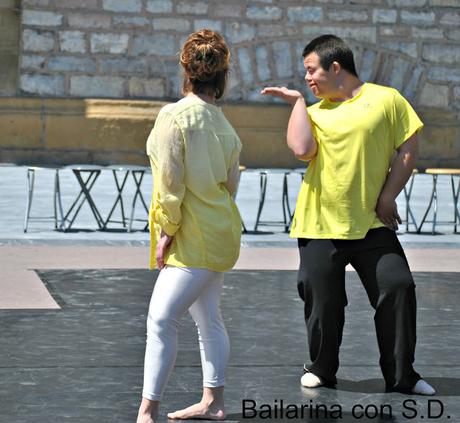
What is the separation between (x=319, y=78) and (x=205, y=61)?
996 mm

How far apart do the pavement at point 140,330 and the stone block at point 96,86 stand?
6.41 meters

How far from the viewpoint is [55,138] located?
1988 cm

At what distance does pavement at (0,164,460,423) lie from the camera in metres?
6.36

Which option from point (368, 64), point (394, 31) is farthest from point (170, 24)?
point (394, 31)

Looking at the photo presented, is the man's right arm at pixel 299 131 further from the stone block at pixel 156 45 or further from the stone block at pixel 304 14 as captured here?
the stone block at pixel 304 14

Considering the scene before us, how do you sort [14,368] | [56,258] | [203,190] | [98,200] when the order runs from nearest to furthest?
[203,190] < [14,368] < [56,258] < [98,200]

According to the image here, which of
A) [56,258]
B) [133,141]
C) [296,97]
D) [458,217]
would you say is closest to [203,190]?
[296,97]

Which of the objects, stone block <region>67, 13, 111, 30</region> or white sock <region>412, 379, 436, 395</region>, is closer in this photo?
white sock <region>412, 379, 436, 395</region>

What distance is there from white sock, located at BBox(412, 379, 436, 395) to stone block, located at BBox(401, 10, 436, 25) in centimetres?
1466

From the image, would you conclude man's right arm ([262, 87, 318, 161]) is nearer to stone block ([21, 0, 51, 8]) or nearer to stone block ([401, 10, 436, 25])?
stone block ([21, 0, 51, 8])

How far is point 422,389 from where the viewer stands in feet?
21.4

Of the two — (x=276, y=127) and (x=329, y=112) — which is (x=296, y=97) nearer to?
(x=329, y=112)

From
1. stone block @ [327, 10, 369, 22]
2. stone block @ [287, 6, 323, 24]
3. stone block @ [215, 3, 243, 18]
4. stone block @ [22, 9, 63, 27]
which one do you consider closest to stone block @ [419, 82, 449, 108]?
stone block @ [327, 10, 369, 22]

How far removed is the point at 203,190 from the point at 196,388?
1.25m
